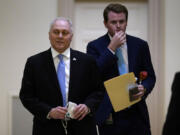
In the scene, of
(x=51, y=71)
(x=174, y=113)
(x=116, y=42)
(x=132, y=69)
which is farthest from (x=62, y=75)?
(x=174, y=113)

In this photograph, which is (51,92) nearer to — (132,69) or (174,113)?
(132,69)

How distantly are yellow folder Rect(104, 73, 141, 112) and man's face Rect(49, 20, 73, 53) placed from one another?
411mm

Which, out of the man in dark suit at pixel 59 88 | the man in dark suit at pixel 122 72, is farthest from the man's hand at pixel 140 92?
the man in dark suit at pixel 59 88

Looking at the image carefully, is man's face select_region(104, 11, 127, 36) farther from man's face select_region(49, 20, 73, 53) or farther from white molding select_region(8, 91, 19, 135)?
white molding select_region(8, 91, 19, 135)

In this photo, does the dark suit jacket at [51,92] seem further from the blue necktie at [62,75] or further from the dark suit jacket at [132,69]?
the dark suit jacket at [132,69]

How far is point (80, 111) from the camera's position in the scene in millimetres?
2279

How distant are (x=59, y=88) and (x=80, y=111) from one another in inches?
8.4

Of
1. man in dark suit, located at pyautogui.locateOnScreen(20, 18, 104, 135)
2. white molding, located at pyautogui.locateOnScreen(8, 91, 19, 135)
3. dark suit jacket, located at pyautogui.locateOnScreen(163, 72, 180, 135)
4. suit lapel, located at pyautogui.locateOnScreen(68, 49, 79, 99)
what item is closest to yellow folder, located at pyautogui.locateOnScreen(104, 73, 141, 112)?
man in dark suit, located at pyautogui.locateOnScreen(20, 18, 104, 135)

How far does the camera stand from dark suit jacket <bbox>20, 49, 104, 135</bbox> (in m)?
2.35

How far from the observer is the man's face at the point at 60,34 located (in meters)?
2.40

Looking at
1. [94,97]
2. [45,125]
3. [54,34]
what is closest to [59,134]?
[45,125]

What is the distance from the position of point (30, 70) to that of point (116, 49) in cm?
71

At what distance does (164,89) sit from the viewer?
4586 mm

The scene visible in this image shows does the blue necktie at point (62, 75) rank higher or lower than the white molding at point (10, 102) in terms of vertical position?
higher
